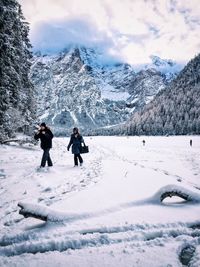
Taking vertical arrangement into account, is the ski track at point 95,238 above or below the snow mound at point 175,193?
below

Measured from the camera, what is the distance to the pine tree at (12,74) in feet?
58.4

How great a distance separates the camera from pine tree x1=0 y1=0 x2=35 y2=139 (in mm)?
17812

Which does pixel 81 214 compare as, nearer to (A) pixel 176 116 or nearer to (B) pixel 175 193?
(B) pixel 175 193

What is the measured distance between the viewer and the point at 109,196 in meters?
7.20

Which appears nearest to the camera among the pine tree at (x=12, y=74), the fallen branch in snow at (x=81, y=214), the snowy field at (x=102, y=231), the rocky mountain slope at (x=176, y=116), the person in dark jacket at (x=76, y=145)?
the snowy field at (x=102, y=231)

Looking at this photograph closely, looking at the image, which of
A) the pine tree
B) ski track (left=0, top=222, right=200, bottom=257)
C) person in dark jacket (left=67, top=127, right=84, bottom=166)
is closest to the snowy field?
ski track (left=0, top=222, right=200, bottom=257)

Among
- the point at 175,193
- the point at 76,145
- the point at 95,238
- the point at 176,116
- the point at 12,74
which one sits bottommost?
the point at 95,238

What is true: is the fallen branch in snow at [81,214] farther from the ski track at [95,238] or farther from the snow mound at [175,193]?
the ski track at [95,238]

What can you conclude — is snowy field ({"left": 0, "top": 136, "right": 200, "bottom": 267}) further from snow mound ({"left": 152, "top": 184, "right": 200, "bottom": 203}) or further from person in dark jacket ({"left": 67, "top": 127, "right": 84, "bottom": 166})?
person in dark jacket ({"left": 67, "top": 127, "right": 84, "bottom": 166})

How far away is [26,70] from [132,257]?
23.9 m

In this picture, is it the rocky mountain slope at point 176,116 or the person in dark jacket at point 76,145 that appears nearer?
the person in dark jacket at point 76,145

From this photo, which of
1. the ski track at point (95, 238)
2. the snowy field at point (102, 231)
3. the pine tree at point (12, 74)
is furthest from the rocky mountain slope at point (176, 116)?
the ski track at point (95, 238)

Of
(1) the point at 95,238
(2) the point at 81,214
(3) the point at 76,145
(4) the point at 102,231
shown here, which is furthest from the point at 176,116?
(1) the point at 95,238

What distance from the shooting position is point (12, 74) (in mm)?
19469
